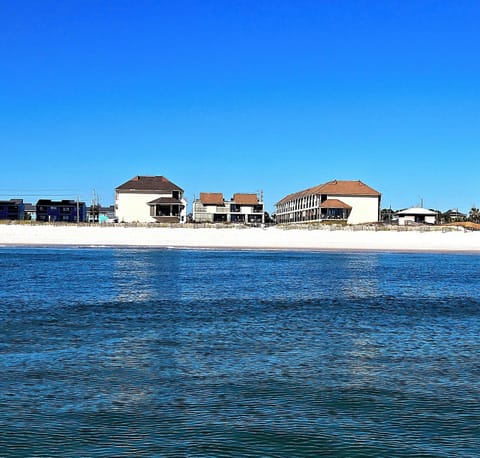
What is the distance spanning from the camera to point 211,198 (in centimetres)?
14125

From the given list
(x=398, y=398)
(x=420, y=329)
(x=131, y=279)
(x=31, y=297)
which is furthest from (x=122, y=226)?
(x=398, y=398)

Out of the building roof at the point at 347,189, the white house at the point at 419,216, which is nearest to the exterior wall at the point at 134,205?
the building roof at the point at 347,189

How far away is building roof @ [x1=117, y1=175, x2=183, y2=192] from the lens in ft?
380

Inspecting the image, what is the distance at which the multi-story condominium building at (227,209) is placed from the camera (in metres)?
140

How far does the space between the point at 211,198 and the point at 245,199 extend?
843 cm

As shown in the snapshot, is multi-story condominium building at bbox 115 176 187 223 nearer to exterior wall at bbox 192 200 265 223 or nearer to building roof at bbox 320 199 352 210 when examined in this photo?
exterior wall at bbox 192 200 265 223

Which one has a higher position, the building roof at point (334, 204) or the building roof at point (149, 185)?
the building roof at point (149, 185)

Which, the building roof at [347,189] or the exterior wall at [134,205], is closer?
the exterior wall at [134,205]

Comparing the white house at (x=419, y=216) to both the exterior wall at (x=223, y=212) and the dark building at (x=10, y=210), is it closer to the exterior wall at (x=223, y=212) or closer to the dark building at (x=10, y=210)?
the exterior wall at (x=223, y=212)

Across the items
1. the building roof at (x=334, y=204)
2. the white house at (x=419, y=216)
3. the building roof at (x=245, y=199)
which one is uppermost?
the building roof at (x=245, y=199)

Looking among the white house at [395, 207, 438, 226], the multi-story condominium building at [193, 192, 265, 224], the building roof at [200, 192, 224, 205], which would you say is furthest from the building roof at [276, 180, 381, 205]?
the building roof at [200, 192, 224, 205]

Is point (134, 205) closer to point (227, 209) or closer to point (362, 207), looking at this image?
point (227, 209)

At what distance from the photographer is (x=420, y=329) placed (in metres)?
15.8

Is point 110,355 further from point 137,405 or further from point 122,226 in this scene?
point 122,226
